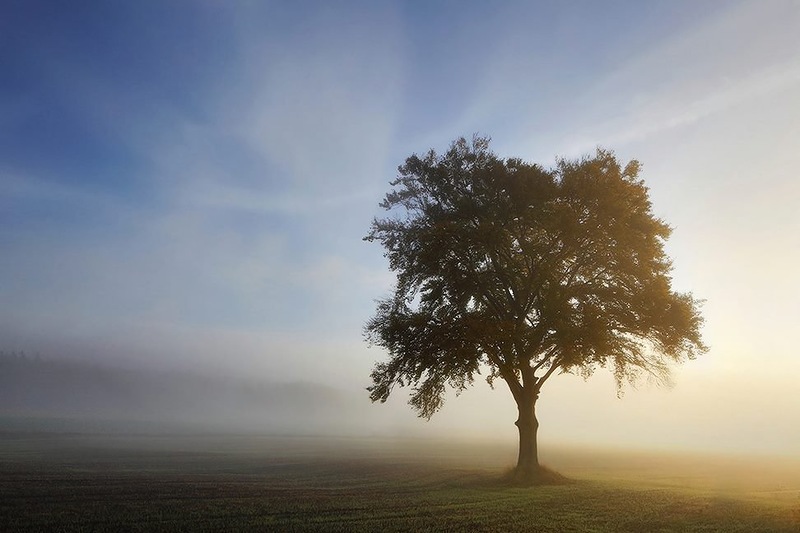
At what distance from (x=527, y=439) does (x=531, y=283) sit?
9805 millimetres

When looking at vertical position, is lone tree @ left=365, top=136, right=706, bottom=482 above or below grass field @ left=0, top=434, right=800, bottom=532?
above

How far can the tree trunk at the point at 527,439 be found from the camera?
33719 millimetres

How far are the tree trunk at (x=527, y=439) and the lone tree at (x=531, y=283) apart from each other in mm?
74

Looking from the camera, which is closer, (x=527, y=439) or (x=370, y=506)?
(x=370, y=506)

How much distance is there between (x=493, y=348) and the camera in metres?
33.7

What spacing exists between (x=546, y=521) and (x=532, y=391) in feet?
56.6

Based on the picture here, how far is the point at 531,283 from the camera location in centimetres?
3541

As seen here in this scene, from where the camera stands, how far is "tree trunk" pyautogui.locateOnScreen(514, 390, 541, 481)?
33719 mm

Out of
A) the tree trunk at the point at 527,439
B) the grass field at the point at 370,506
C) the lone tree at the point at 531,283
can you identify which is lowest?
the grass field at the point at 370,506

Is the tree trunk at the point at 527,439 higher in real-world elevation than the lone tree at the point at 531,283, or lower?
lower

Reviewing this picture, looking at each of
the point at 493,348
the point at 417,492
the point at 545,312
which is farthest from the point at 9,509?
the point at 545,312

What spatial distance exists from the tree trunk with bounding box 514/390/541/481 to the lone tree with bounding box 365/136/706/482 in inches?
2.9

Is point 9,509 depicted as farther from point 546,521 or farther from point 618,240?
point 618,240

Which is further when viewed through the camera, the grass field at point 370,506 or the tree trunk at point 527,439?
the tree trunk at point 527,439
